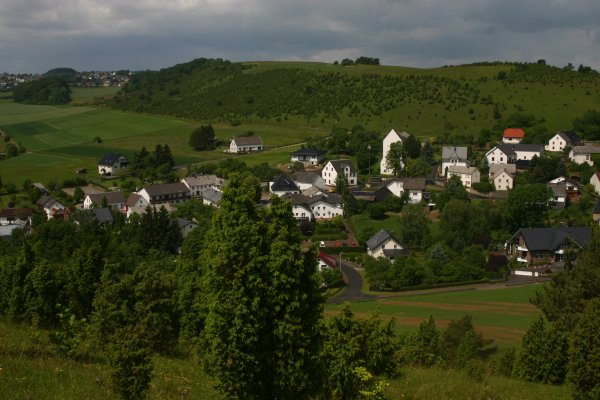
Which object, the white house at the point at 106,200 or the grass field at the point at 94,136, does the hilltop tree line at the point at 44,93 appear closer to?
the grass field at the point at 94,136

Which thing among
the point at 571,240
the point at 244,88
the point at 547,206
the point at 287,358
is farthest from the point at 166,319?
the point at 244,88

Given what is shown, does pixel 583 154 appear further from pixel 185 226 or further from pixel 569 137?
pixel 185 226

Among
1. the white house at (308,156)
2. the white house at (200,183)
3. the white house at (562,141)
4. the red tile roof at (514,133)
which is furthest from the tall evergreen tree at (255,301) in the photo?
the red tile roof at (514,133)

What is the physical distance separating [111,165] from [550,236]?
49133 millimetres

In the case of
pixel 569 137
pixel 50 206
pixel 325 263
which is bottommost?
pixel 325 263

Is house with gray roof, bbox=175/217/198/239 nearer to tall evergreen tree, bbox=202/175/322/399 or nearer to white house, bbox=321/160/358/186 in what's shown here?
white house, bbox=321/160/358/186

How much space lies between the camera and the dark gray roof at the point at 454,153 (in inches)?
2685

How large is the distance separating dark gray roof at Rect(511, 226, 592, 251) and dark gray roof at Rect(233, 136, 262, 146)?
47103 millimetres

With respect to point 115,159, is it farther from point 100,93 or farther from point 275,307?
point 100,93

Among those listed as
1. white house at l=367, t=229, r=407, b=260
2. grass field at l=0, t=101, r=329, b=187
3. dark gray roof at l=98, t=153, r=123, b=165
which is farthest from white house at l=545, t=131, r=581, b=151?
dark gray roof at l=98, t=153, r=123, b=165

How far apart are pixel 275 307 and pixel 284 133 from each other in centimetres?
8575

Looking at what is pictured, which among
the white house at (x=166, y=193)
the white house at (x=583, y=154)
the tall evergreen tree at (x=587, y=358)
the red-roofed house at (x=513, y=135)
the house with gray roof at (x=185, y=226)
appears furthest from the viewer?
the red-roofed house at (x=513, y=135)

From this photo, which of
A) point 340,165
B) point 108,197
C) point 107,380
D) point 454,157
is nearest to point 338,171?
point 340,165

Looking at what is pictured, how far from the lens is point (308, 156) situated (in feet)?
250
